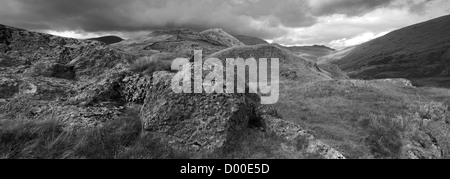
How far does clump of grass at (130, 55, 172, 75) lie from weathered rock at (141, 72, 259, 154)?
1.73 m

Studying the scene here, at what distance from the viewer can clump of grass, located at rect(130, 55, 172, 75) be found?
10875 mm

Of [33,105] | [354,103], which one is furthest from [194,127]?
[354,103]

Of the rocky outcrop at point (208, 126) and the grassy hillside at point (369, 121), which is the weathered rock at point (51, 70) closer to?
the rocky outcrop at point (208, 126)

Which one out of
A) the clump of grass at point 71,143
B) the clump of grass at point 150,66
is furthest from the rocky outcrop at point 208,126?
the clump of grass at point 150,66

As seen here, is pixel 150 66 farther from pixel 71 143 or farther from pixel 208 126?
pixel 71 143

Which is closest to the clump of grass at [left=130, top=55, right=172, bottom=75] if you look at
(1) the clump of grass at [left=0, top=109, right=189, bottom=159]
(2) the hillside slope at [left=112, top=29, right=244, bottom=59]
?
(1) the clump of grass at [left=0, top=109, right=189, bottom=159]

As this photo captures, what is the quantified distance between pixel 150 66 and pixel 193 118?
3.97 m

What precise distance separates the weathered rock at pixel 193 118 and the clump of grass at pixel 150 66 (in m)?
1.73

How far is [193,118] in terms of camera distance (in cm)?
847

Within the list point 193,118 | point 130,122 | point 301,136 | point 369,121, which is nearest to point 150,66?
point 130,122
